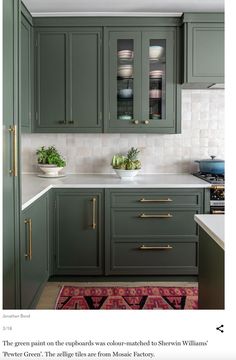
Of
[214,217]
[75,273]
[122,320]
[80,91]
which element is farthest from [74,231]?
[122,320]

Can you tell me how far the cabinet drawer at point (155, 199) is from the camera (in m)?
3.29

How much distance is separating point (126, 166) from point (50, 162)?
0.62 metres

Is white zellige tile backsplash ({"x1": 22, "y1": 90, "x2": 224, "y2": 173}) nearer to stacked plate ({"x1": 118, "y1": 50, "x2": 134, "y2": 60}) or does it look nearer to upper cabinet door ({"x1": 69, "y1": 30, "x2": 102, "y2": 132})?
upper cabinet door ({"x1": 69, "y1": 30, "x2": 102, "y2": 132})

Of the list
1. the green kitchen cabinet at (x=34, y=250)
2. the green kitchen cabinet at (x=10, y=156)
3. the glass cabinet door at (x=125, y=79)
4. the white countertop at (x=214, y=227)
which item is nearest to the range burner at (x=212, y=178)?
the glass cabinet door at (x=125, y=79)

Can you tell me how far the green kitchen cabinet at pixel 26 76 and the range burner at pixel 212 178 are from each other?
143 cm

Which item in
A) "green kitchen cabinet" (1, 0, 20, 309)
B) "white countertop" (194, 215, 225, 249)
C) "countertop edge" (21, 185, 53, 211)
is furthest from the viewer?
"countertop edge" (21, 185, 53, 211)

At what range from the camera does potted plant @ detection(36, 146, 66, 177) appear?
3.58m

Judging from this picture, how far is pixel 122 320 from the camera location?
1.00 m

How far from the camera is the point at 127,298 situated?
3006 mm

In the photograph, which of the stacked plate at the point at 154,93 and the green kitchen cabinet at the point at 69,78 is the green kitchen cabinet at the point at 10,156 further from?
the stacked plate at the point at 154,93

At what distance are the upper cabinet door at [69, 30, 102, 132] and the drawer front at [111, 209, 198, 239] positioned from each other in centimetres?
80

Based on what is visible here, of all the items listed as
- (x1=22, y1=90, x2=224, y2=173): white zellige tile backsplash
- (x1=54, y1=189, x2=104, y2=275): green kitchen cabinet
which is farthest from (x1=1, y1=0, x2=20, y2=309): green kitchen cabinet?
(x1=22, y1=90, x2=224, y2=173): white zellige tile backsplash

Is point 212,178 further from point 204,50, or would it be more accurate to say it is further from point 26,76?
point 26,76

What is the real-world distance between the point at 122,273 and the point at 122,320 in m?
2.39
